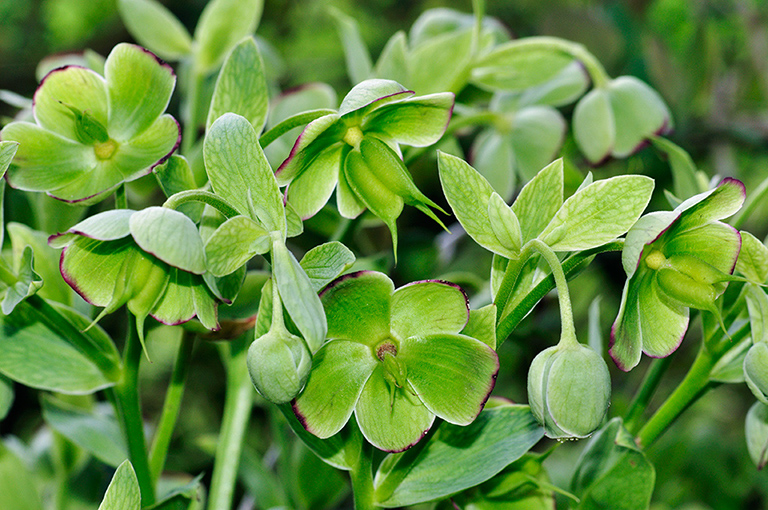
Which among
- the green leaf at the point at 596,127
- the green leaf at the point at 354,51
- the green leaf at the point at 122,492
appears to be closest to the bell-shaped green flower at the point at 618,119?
the green leaf at the point at 596,127

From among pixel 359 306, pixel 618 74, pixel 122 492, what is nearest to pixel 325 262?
pixel 359 306

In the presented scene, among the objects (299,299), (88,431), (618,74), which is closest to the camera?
(299,299)

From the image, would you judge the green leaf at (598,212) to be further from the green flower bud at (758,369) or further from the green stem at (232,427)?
the green stem at (232,427)

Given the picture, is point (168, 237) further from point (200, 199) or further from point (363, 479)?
point (363, 479)

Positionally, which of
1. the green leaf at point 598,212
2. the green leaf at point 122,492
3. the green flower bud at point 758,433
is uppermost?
the green leaf at point 598,212

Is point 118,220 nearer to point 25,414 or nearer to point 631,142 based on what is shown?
point 631,142
